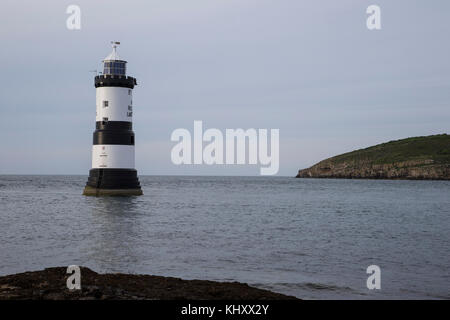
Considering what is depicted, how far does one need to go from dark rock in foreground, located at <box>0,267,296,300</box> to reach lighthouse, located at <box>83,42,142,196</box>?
34.9 meters

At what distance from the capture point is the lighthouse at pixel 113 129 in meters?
49.5

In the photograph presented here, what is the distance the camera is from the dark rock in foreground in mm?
11727

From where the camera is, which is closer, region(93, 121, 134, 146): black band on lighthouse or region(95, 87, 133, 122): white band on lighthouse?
region(93, 121, 134, 146): black band on lighthouse

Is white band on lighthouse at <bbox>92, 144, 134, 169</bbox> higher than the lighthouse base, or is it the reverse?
white band on lighthouse at <bbox>92, 144, 134, 169</bbox>

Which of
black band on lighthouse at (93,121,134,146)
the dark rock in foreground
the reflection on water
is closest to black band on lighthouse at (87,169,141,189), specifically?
the reflection on water

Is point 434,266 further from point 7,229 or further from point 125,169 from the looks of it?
point 125,169

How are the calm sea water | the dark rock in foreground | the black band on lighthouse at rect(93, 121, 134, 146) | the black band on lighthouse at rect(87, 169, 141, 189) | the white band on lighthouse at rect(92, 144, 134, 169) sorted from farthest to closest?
the black band on lighthouse at rect(87, 169, 141, 189), the white band on lighthouse at rect(92, 144, 134, 169), the black band on lighthouse at rect(93, 121, 134, 146), the calm sea water, the dark rock in foreground

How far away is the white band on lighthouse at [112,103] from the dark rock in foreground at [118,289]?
116ft

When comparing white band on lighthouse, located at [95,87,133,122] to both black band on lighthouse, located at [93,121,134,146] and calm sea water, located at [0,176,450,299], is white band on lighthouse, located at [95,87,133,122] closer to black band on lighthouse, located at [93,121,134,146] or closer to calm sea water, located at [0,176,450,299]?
black band on lighthouse, located at [93,121,134,146]

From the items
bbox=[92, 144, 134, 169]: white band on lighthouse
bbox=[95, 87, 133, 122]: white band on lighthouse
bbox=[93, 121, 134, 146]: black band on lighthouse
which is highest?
bbox=[95, 87, 133, 122]: white band on lighthouse

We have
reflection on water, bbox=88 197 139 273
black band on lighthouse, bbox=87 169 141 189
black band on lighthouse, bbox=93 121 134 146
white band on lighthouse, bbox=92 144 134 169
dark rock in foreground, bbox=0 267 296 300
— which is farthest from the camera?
black band on lighthouse, bbox=87 169 141 189

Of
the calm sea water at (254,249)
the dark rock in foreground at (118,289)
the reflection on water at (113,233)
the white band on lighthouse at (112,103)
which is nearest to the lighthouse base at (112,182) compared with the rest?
the reflection on water at (113,233)

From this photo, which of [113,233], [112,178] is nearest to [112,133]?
[112,178]

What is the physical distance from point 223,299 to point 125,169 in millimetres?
39612
